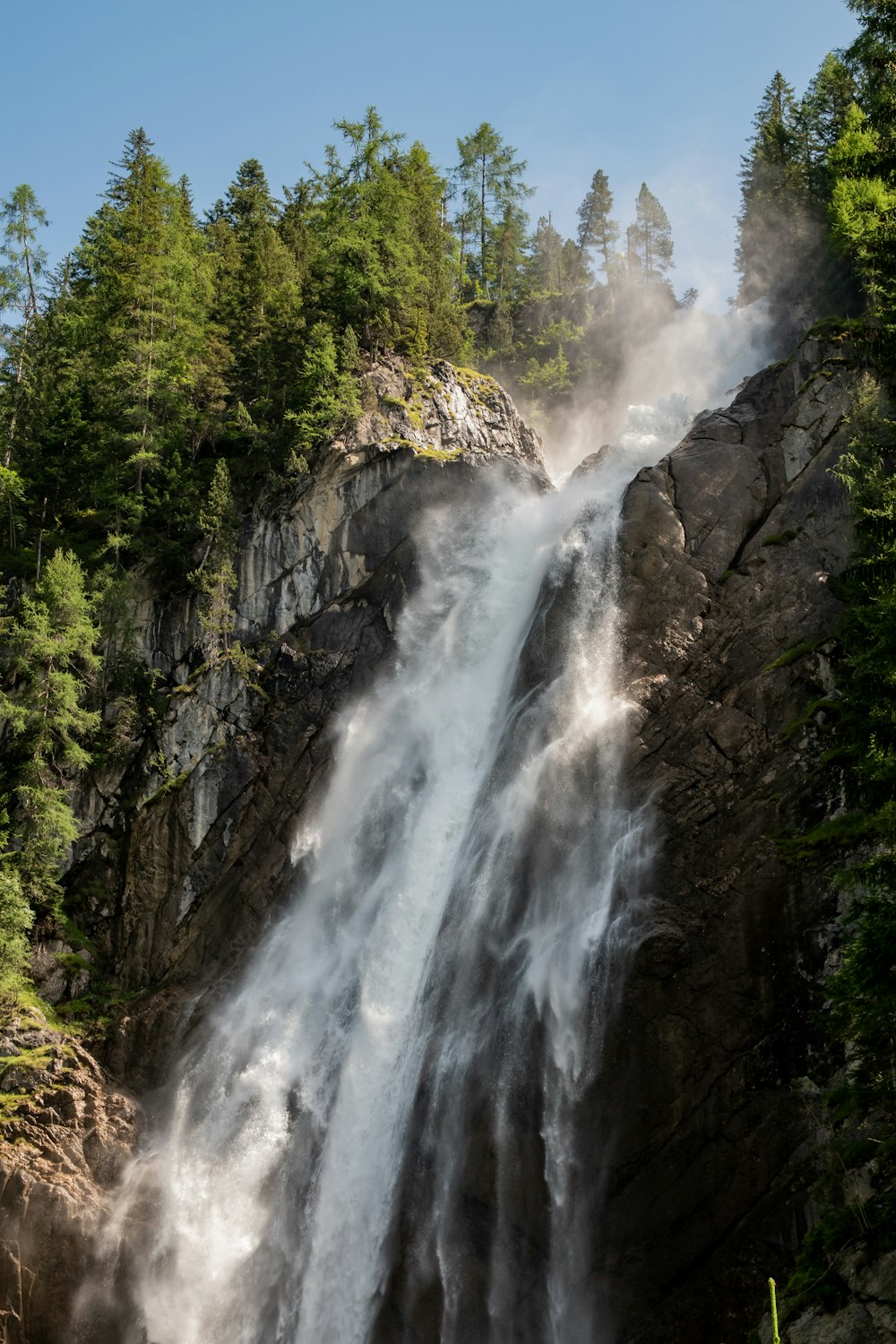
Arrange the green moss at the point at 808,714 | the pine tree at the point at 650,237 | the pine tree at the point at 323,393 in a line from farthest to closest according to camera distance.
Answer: the pine tree at the point at 650,237, the pine tree at the point at 323,393, the green moss at the point at 808,714

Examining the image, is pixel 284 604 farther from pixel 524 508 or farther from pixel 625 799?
pixel 625 799

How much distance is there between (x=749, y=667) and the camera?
23.0m

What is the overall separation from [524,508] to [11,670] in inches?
690

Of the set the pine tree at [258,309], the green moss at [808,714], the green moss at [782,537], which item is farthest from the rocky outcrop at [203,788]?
the green moss at [808,714]

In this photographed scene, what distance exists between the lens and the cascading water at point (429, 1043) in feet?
62.2

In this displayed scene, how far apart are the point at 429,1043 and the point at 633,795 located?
22.4 feet

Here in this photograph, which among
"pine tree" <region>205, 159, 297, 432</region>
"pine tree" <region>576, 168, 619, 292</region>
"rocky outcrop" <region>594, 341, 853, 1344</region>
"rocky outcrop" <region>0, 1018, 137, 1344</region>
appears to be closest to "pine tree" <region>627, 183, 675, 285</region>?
"pine tree" <region>576, 168, 619, 292</region>

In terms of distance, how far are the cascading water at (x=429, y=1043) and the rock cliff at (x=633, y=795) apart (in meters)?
0.72

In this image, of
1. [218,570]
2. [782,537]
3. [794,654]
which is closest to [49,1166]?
[218,570]

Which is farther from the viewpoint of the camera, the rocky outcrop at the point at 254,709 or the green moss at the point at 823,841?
the rocky outcrop at the point at 254,709

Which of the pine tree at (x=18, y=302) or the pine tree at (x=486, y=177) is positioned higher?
the pine tree at (x=486, y=177)

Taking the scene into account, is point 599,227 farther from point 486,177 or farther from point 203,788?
point 203,788

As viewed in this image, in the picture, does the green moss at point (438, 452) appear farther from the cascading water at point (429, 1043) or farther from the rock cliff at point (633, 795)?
the cascading water at point (429, 1043)

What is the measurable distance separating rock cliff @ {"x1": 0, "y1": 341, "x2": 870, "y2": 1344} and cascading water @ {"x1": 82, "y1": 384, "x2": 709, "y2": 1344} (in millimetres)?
717
